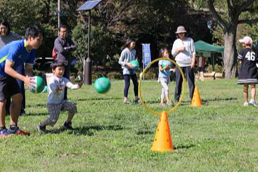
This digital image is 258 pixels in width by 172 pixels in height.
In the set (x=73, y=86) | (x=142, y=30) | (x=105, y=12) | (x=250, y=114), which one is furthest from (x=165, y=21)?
(x=73, y=86)

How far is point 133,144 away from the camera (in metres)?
6.48

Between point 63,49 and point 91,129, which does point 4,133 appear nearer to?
point 91,129

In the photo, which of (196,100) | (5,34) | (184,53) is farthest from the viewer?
(184,53)

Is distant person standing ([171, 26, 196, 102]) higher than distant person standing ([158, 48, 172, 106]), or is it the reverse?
distant person standing ([171, 26, 196, 102])

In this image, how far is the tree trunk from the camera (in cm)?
2794

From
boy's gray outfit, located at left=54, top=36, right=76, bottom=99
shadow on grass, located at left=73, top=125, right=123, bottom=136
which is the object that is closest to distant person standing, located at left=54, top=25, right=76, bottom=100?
boy's gray outfit, located at left=54, top=36, right=76, bottom=99

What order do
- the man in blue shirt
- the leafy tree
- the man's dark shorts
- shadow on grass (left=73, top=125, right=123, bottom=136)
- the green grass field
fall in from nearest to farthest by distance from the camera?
the green grass field, the man in blue shirt, the man's dark shorts, shadow on grass (left=73, top=125, right=123, bottom=136), the leafy tree

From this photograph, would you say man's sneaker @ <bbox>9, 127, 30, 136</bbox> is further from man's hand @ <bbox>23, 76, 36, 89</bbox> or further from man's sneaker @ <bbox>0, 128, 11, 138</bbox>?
man's hand @ <bbox>23, 76, 36, 89</bbox>

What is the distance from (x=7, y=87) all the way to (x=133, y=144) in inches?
86.7

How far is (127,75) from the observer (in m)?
12.2

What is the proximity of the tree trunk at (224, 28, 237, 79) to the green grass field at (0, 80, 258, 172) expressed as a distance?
18.6 metres

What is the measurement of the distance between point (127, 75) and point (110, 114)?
267 cm

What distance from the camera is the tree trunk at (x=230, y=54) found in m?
27.9

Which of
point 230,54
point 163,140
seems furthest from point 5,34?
point 230,54
